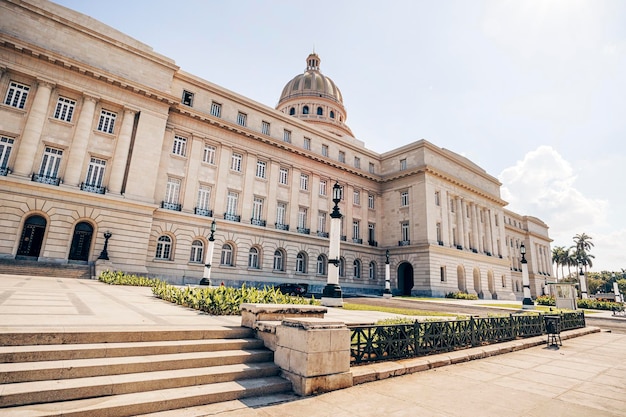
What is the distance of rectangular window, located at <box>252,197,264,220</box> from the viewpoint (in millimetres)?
30769

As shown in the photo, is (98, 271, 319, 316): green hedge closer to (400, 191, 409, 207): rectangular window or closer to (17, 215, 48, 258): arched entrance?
(17, 215, 48, 258): arched entrance

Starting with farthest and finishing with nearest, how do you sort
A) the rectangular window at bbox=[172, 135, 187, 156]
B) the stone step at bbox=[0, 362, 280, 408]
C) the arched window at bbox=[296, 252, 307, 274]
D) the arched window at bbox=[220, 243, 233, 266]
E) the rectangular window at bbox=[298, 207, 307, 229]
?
the rectangular window at bbox=[298, 207, 307, 229] → the arched window at bbox=[296, 252, 307, 274] → the arched window at bbox=[220, 243, 233, 266] → the rectangular window at bbox=[172, 135, 187, 156] → the stone step at bbox=[0, 362, 280, 408]

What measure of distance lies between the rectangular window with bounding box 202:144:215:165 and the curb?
26021mm

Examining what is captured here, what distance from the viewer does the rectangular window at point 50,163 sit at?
21141 millimetres

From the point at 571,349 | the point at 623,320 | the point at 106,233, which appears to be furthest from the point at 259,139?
the point at 623,320

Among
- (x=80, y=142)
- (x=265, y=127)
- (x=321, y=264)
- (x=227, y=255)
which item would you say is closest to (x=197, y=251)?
(x=227, y=255)

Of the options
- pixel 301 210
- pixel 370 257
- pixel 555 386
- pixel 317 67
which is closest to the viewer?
pixel 555 386

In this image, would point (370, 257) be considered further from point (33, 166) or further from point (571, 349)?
point (33, 166)

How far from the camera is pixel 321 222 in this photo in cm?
3566

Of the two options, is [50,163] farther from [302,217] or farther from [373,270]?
[373,270]

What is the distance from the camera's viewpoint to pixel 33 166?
20516 mm

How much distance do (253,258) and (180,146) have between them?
39.6ft

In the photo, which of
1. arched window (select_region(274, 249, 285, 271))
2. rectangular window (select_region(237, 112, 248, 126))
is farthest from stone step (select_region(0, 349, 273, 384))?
rectangular window (select_region(237, 112, 248, 126))

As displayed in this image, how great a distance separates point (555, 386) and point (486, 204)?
4606cm
